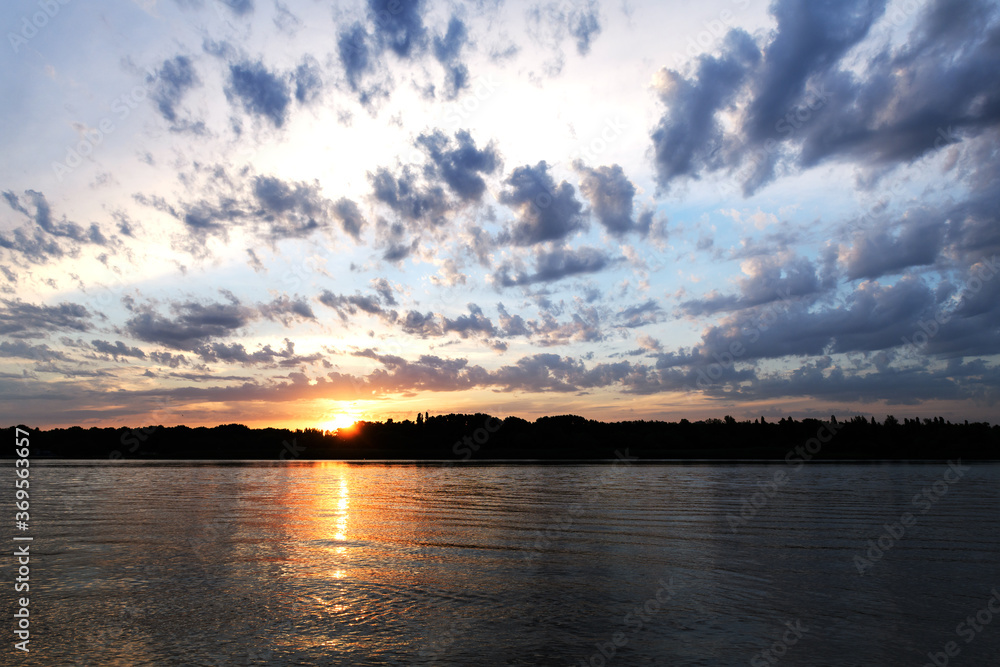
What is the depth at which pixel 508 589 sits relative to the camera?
20.8m

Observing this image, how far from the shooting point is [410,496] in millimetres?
60938

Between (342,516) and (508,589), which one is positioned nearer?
(508,589)

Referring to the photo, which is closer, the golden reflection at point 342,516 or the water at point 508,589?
the water at point 508,589

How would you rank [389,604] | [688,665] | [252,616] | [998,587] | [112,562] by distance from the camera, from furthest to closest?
[112,562], [998,587], [389,604], [252,616], [688,665]

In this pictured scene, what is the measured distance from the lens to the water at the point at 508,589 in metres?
14.9

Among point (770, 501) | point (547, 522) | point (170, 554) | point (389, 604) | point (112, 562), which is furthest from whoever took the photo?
point (770, 501)

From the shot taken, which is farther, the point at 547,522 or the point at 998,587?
the point at 547,522

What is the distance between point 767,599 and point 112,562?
26.1 metres

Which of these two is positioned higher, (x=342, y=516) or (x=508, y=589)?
(x=508, y=589)

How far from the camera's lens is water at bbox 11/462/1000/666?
14.9m

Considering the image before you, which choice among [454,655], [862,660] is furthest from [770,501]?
[454,655]

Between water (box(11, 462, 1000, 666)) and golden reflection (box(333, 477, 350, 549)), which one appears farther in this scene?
golden reflection (box(333, 477, 350, 549))

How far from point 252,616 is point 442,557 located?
10.5 meters

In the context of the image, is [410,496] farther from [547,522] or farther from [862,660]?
[862,660]
